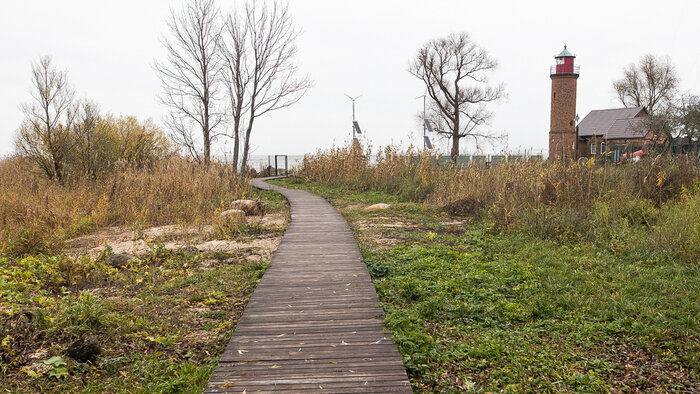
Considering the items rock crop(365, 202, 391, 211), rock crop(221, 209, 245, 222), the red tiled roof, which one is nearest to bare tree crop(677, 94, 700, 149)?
the red tiled roof

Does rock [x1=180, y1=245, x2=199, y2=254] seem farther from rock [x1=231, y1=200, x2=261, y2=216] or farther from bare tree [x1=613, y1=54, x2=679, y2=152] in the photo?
bare tree [x1=613, y1=54, x2=679, y2=152]

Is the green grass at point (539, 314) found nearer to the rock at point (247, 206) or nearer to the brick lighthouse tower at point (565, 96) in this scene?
the rock at point (247, 206)

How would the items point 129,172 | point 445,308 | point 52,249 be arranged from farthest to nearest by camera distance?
point 129,172, point 52,249, point 445,308

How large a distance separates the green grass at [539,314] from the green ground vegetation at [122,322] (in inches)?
62.1

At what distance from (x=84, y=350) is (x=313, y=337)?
1.72 m

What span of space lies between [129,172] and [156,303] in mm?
8261

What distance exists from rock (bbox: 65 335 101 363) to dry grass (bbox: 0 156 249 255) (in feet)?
14.2

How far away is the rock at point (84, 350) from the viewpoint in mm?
3506

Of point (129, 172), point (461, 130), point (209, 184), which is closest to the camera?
point (129, 172)

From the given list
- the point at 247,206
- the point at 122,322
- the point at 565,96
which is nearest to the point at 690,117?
the point at 565,96

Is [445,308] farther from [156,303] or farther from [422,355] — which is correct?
[156,303]

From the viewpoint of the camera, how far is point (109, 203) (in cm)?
1057

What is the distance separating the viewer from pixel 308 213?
10.5 m

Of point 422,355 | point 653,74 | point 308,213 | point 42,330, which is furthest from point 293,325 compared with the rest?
point 653,74
